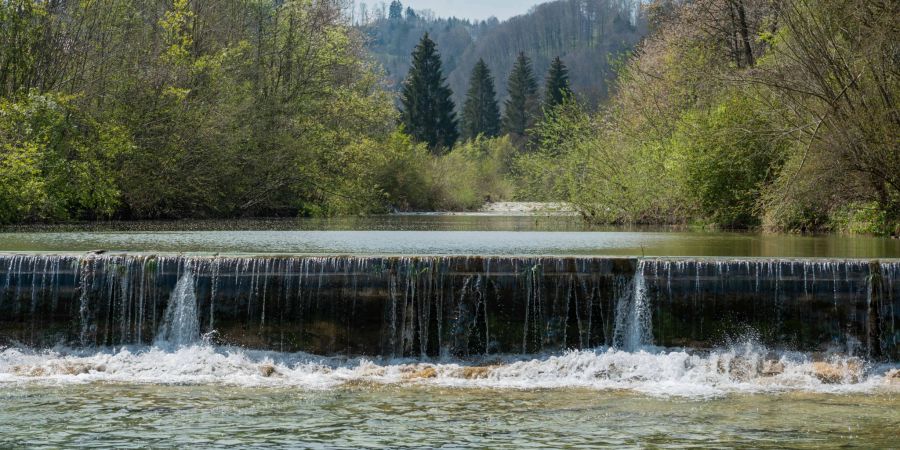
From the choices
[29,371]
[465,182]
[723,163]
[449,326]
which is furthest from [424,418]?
[465,182]

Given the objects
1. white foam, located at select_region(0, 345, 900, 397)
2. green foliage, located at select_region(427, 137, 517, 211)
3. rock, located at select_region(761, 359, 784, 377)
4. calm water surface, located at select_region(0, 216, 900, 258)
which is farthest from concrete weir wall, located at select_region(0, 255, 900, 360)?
green foliage, located at select_region(427, 137, 517, 211)

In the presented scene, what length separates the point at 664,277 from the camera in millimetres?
14773

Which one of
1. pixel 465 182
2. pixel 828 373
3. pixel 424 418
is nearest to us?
pixel 424 418

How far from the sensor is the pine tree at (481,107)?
99812 millimetres

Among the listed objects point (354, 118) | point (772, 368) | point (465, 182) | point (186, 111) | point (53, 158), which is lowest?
point (772, 368)

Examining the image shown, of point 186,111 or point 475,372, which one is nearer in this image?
point 475,372

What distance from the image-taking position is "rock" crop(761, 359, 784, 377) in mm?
13359

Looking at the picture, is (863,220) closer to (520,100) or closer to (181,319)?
(181,319)

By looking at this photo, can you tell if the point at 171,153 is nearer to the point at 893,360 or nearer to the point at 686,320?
the point at 686,320

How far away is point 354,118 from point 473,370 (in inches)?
1218

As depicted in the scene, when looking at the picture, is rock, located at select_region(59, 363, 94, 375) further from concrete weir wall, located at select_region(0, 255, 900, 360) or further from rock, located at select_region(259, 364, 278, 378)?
rock, located at select_region(259, 364, 278, 378)

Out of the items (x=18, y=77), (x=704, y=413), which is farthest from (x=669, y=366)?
(x=18, y=77)

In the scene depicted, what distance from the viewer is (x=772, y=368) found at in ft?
44.3

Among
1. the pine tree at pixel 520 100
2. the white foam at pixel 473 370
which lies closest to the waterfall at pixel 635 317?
the white foam at pixel 473 370
